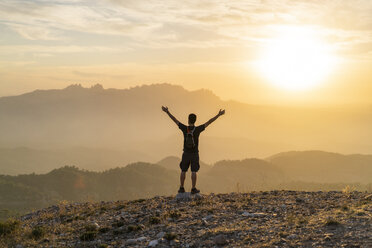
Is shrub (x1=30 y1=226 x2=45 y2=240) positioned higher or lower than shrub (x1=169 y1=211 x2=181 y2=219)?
lower

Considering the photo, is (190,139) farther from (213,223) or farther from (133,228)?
(133,228)

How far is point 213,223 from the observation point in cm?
1006

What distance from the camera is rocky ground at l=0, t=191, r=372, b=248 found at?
8.28 m

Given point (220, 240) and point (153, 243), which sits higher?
point (220, 240)

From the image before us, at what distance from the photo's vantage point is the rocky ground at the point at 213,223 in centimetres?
828

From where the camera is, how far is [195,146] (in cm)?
1358

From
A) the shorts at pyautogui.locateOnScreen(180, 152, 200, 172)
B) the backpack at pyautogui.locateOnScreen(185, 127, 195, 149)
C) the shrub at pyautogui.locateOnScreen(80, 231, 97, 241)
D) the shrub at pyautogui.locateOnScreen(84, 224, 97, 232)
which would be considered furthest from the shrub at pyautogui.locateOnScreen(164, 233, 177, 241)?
the backpack at pyautogui.locateOnScreen(185, 127, 195, 149)

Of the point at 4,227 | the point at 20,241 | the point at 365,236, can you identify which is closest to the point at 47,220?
the point at 4,227

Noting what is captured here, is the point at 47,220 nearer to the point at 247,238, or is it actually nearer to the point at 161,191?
the point at 247,238

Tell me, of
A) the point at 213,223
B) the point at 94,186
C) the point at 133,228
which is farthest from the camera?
the point at 94,186

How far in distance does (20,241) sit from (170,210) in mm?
4871

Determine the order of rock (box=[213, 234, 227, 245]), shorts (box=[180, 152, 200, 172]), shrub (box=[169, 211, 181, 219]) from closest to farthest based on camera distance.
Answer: rock (box=[213, 234, 227, 245]) → shrub (box=[169, 211, 181, 219]) → shorts (box=[180, 152, 200, 172])

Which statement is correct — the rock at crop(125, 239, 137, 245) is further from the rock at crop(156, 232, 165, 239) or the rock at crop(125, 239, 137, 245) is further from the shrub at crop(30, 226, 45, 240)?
the shrub at crop(30, 226, 45, 240)

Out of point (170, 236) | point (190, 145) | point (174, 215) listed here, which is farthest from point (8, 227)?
point (190, 145)
